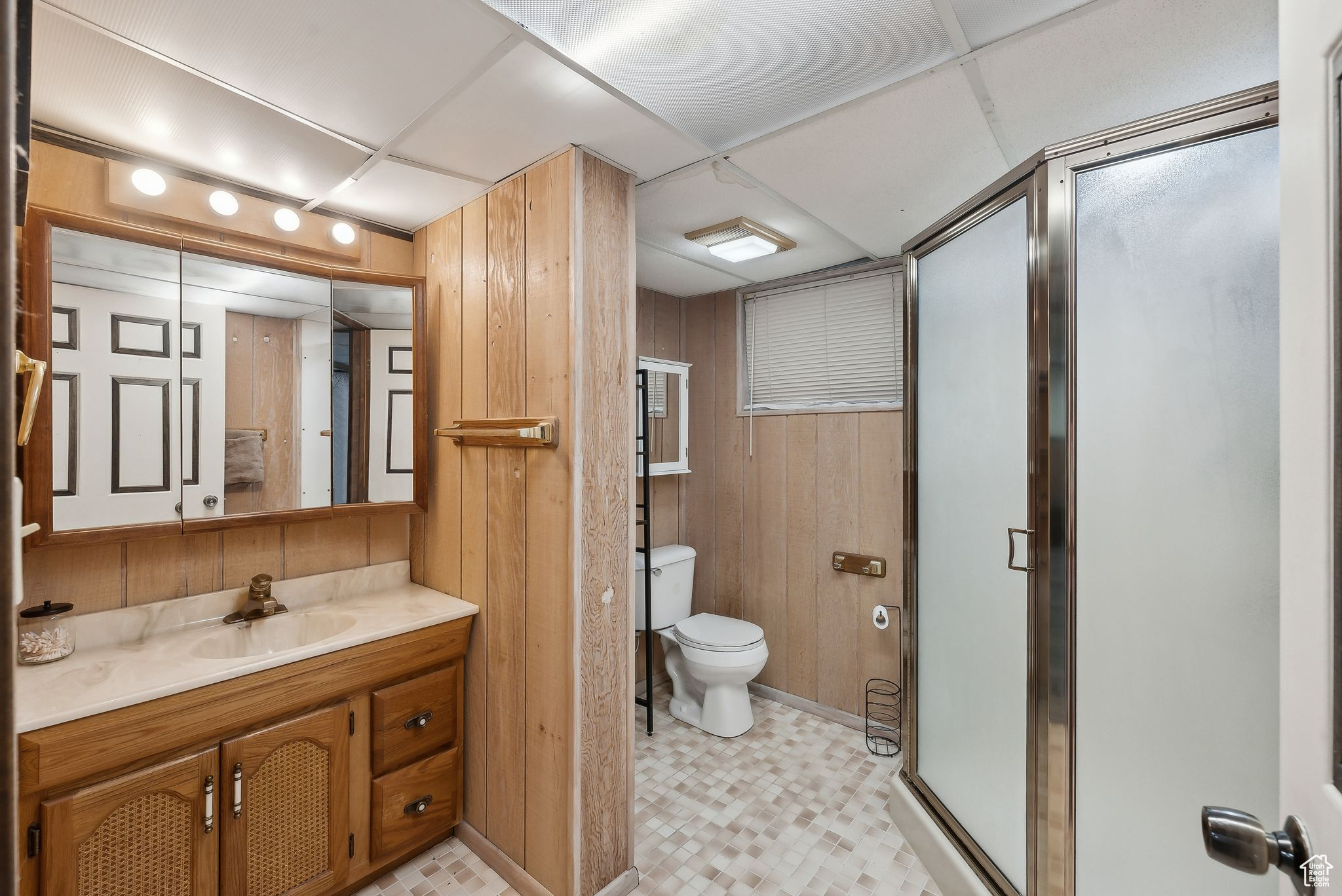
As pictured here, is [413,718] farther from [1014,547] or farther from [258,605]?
[1014,547]

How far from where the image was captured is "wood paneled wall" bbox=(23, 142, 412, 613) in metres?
1.59

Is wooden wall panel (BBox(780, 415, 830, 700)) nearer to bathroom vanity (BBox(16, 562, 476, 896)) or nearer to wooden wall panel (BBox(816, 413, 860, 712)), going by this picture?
wooden wall panel (BBox(816, 413, 860, 712))

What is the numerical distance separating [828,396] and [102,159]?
278cm

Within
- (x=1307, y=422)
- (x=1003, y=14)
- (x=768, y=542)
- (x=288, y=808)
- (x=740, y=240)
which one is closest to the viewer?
(x=1307, y=422)

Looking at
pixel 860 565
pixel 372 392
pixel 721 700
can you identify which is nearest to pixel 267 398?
pixel 372 392

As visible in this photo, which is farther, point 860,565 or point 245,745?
point 860,565

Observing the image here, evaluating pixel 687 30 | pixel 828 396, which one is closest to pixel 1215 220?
pixel 687 30

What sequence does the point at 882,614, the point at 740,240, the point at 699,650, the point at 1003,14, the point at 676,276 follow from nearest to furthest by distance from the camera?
the point at 1003,14, the point at 740,240, the point at 882,614, the point at 699,650, the point at 676,276

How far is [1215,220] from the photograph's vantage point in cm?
112

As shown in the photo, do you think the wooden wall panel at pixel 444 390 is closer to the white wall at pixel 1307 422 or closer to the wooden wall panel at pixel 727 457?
the wooden wall panel at pixel 727 457

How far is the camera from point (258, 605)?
6.14 ft

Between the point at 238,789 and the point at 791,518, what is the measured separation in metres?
2.38

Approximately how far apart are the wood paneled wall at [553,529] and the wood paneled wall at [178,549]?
49 centimetres

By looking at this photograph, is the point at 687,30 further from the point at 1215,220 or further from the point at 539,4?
the point at 1215,220
